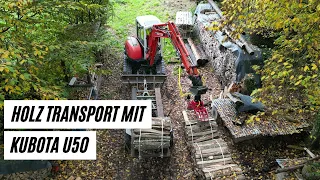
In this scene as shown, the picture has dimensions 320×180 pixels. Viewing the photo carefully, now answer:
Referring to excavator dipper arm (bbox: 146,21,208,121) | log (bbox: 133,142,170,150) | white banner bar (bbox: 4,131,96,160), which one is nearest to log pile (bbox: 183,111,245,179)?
excavator dipper arm (bbox: 146,21,208,121)

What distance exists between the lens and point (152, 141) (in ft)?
28.1

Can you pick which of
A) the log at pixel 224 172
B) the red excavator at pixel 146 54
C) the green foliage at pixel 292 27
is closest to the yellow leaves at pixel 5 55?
the green foliage at pixel 292 27

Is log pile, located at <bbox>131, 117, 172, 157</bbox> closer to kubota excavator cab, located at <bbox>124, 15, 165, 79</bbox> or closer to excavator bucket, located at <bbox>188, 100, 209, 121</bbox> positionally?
excavator bucket, located at <bbox>188, 100, 209, 121</bbox>

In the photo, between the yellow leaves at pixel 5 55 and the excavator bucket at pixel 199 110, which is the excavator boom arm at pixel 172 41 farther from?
the yellow leaves at pixel 5 55

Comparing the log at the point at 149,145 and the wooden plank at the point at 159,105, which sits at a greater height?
the wooden plank at the point at 159,105

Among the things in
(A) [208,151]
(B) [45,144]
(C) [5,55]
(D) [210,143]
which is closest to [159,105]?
(D) [210,143]

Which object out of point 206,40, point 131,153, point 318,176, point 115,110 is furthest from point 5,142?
point 206,40

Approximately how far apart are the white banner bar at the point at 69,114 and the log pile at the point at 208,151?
90.1 inches

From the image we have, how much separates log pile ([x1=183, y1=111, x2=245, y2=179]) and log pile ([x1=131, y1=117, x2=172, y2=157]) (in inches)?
33.3

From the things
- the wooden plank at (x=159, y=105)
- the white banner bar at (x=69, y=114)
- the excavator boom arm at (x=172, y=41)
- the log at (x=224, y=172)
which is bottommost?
the log at (x=224, y=172)

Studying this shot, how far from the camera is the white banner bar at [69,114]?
21.4ft

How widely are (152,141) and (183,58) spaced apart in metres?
2.65

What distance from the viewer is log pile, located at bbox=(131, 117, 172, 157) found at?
8.58 metres

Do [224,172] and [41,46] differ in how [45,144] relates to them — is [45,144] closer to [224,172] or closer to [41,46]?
[41,46]
